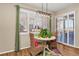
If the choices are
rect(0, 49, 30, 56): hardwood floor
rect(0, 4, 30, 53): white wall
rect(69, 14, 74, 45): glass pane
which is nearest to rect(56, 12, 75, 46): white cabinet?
rect(69, 14, 74, 45): glass pane

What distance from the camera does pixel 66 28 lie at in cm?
170

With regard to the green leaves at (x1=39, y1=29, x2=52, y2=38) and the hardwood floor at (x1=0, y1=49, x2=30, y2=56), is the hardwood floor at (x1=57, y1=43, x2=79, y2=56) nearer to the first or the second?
the green leaves at (x1=39, y1=29, x2=52, y2=38)

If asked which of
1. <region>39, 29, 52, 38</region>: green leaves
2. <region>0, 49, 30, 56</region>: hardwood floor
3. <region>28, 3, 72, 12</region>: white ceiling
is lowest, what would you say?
<region>0, 49, 30, 56</region>: hardwood floor

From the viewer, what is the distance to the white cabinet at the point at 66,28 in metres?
1.65

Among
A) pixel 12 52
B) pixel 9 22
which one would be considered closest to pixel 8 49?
pixel 12 52

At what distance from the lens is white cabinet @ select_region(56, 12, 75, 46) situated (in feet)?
5.40

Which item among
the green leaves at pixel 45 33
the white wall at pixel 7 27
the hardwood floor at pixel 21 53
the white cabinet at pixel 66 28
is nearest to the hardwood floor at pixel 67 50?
the white cabinet at pixel 66 28

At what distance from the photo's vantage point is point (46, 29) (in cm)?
169

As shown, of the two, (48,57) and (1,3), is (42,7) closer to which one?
(1,3)

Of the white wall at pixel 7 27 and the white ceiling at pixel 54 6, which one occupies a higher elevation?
the white ceiling at pixel 54 6

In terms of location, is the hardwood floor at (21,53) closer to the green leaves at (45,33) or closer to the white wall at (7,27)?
the white wall at (7,27)

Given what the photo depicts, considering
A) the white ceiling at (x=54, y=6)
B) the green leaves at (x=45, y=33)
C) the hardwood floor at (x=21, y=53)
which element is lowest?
the hardwood floor at (x=21, y=53)

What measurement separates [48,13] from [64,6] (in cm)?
26

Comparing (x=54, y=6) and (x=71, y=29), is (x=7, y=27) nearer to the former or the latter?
(x=54, y=6)
